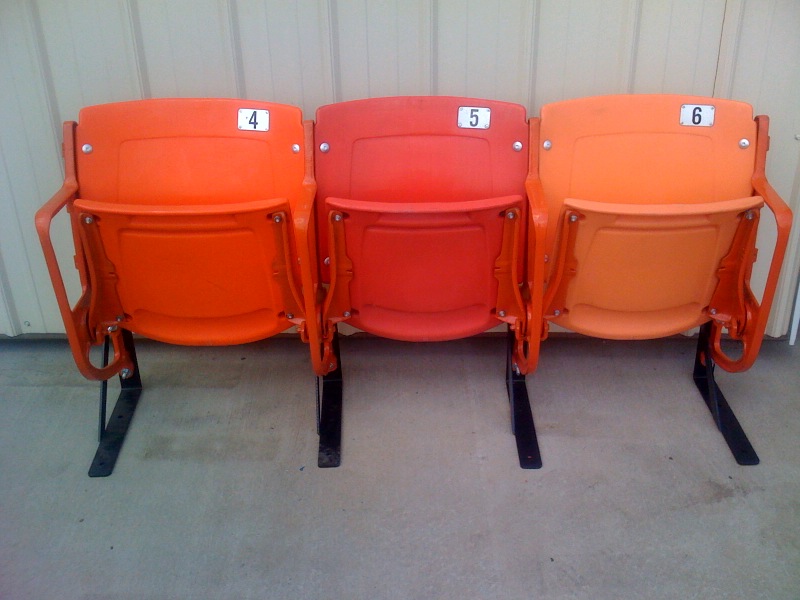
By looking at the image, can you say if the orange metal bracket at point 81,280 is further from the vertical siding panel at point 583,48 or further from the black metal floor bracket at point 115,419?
the vertical siding panel at point 583,48

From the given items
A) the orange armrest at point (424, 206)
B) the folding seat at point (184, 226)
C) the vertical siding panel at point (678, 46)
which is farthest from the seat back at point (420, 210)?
the vertical siding panel at point (678, 46)

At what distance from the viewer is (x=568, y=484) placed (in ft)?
5.75

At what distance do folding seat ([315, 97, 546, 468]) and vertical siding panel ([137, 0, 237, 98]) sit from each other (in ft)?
1.63

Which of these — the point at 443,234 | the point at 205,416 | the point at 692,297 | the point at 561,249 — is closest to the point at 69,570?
the point at 205,416

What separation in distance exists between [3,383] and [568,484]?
2057mm

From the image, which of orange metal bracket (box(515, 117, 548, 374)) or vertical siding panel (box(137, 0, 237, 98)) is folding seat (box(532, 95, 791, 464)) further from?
vertical siding panel (box(137, 0, 237, 98))

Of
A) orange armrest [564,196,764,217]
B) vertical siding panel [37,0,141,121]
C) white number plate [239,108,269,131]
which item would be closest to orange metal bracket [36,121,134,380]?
vertical siding panel [37,0,141,121]

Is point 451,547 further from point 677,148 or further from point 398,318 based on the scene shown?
point 677,148

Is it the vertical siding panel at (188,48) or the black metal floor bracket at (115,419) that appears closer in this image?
the black metal floor bracket at (115,419)

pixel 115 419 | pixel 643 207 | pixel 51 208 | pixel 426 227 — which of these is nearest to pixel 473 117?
pixel 426 227

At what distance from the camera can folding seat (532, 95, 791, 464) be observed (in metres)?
1.60

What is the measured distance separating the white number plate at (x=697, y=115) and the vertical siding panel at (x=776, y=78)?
33cm

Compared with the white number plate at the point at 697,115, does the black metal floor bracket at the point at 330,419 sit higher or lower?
lower

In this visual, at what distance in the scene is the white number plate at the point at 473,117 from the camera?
184cm
